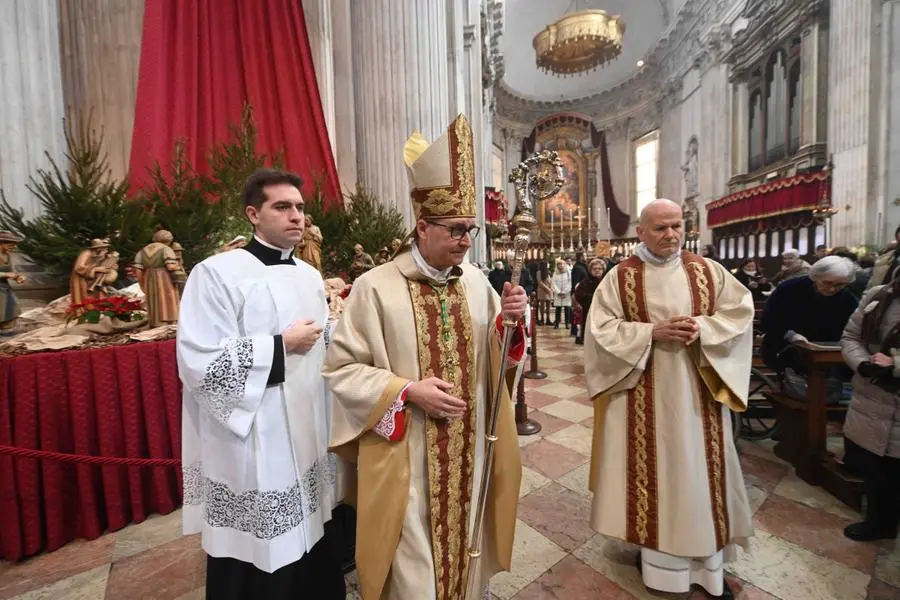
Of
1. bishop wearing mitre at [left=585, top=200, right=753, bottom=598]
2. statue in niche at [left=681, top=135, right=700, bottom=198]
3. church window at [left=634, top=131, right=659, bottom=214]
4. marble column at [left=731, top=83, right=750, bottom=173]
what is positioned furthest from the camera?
church window at [left=634, top=131, right=659, bottom=214]

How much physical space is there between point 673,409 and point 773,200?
12065 mm

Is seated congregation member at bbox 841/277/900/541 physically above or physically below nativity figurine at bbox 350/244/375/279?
below

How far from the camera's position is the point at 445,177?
56.8 inches

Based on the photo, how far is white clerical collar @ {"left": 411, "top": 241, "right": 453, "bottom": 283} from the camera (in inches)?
60.3

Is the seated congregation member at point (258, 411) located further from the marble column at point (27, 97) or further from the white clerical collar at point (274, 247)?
the marble column at point (27, 97)

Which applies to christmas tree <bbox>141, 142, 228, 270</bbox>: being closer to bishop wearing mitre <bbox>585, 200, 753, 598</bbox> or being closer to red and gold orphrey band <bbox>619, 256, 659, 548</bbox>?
bishop wearing mitre <bbox>585, 200, 753, 598</bbox>

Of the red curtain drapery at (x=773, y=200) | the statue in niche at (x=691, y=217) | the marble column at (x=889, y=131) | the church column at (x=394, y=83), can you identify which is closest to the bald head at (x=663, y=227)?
the church column at (x=394, y=83)

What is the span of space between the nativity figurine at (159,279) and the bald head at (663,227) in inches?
113

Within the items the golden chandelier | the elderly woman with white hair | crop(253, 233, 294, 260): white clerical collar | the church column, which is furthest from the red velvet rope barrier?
the golden chandelier

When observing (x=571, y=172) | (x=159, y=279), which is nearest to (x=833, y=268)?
(x=159, y=279)

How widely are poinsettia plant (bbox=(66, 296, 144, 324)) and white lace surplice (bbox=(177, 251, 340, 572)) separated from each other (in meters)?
1.63

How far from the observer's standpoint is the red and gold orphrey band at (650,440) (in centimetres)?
198

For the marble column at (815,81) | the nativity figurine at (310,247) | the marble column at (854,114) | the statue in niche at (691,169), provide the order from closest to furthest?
1. the nativity figurine at (310,247)
2. the marble column at (854,114)
3. the marble column at (815,81)
4. the statue in niche at (691,169)

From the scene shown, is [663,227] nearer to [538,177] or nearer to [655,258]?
[655,258]
